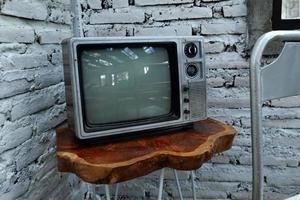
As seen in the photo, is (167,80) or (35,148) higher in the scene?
(167,80)

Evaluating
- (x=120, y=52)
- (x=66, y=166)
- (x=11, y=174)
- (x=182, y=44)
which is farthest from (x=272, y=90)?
(x=11, y=174)

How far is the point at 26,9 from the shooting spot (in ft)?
3.20

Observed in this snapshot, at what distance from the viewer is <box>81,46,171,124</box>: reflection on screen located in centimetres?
86

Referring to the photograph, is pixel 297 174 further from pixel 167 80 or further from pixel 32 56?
pixel 32 56

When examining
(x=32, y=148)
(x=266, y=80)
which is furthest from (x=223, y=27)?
(x=32, y=148)

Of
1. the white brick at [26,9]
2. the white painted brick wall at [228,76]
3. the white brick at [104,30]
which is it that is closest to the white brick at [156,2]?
the white painted brick wall at [228,76]

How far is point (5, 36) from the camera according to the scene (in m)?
0.88

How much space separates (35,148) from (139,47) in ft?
1.60

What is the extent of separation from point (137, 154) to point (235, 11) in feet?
2.52

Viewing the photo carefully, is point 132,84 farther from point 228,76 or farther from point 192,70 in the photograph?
point 228,76

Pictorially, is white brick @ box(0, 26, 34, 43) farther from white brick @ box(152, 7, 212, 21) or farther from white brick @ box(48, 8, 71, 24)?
white brick @ box(152, 7, 212, 21)

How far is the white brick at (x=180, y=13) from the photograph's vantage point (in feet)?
4.14

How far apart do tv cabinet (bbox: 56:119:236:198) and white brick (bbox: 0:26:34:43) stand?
0.33 m

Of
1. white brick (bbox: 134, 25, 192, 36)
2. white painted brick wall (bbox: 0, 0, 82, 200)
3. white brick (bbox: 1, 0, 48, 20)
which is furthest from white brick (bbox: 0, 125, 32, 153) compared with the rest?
white brick (bbox: 134, 25, 192, 36)
